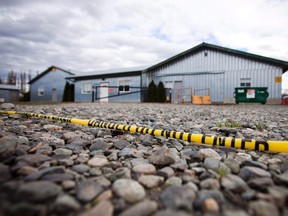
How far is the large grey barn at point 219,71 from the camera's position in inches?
571

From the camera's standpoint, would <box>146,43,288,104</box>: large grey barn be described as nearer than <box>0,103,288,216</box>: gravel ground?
No

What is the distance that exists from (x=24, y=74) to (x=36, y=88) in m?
45.6

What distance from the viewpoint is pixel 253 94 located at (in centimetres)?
1334

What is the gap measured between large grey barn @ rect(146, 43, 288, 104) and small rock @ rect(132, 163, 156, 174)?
15.8 metres

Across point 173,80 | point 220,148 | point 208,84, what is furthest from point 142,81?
point 220,148

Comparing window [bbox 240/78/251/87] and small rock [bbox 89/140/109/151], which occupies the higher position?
window [bbox 240/78/251/87]

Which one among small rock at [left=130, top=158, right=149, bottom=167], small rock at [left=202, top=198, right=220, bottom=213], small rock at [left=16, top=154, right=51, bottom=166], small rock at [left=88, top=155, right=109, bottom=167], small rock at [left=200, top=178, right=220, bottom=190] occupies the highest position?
small rock at [left=16, top=154, right=51, bottom=166]

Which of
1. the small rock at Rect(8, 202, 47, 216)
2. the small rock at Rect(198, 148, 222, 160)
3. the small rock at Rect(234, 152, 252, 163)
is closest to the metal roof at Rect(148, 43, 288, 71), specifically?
the small rock at Rect(234, 152, 252, 163)

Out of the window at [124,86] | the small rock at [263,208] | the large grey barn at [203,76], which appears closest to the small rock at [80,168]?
the small rock at [263,208]

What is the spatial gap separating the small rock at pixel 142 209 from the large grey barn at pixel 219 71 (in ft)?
53.1

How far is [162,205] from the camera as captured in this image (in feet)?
2.77

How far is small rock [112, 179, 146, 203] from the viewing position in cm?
88

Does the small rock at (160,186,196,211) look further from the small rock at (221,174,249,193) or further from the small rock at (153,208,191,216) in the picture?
the small rock at (221,174,249,193)

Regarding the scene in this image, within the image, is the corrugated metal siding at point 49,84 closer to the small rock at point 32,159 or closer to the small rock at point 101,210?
the small rock at point 32,159
